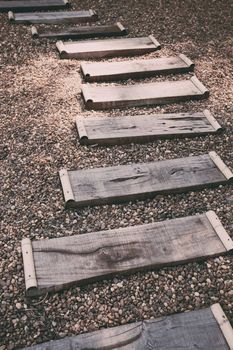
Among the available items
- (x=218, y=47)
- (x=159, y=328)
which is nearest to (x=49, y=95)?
(x=218, y=47)

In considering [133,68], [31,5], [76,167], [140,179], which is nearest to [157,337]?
[140,179]

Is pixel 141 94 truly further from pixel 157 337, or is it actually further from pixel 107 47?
pixel 157 337

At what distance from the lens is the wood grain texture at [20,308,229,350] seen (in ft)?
8.39

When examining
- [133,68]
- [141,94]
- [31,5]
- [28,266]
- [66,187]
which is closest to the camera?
[28,266]

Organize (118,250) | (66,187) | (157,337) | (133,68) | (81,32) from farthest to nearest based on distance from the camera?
(81,32) < (133,68) < (66,187) < (118,250) < (157,337)

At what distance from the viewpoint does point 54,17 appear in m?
6.63

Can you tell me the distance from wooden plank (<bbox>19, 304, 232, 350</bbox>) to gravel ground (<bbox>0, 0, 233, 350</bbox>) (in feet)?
0.27

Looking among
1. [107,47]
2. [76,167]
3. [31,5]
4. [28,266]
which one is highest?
[107,47]

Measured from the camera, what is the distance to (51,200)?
3.57m

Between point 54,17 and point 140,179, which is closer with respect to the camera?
point 140,179

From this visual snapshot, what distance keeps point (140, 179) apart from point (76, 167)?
658mm

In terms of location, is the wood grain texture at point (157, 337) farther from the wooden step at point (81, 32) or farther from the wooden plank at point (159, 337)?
the wooden step at point (81, 32)

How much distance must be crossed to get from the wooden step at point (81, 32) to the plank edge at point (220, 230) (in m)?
3.89

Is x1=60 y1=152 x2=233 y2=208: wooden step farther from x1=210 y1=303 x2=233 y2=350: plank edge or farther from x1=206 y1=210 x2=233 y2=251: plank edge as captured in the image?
x1=210 y1=303 x2=233 y2=350: plank edge
